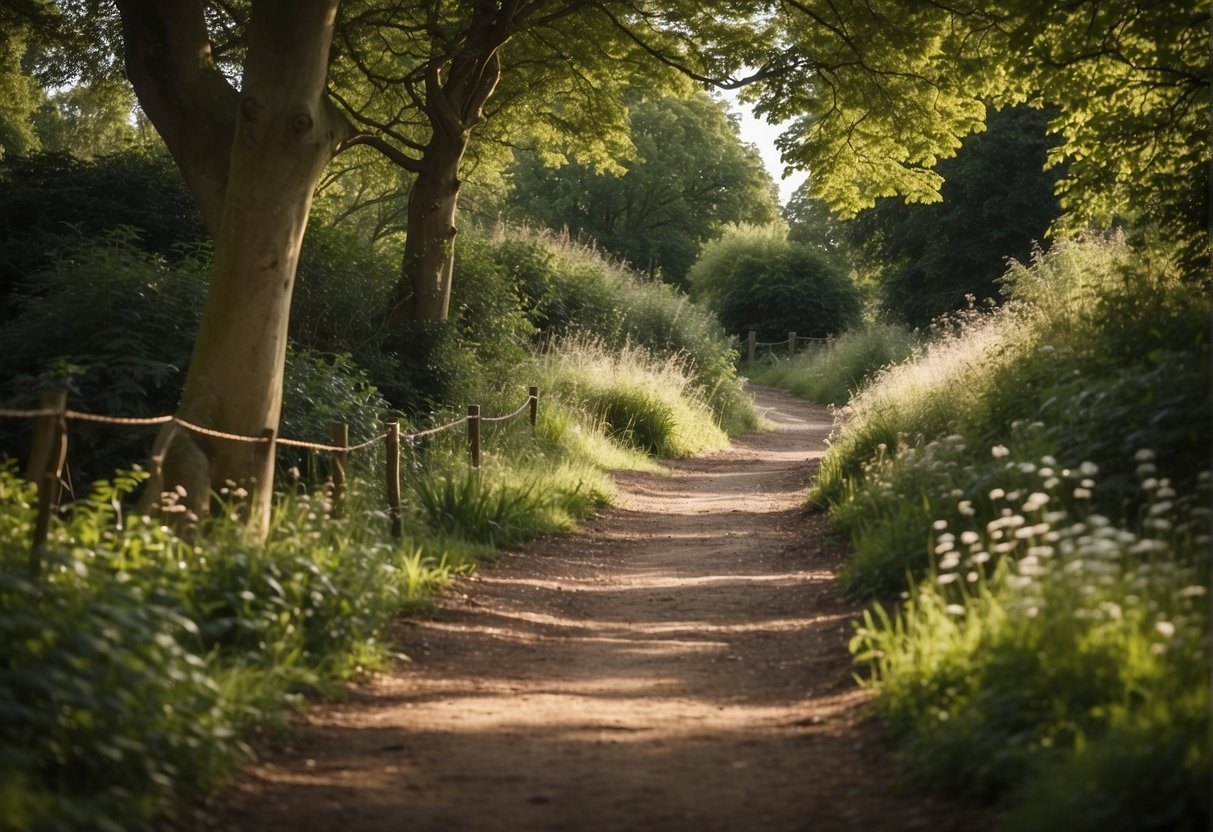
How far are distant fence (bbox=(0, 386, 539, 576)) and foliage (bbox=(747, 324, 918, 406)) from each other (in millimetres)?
18471

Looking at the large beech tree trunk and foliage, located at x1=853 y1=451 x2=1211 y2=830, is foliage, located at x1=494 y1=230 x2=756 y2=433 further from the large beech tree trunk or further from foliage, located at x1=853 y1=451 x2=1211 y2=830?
foliage, located at x1=853 y1=451 x2=1211 y2=830

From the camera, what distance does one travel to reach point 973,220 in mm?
38438

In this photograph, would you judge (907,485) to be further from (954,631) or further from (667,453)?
(667,453)

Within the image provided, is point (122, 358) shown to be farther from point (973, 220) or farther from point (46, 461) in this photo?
point (973, 220)

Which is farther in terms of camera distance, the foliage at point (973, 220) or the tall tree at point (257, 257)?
the foliage at point (973, 220)

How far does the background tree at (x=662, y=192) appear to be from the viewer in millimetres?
58406

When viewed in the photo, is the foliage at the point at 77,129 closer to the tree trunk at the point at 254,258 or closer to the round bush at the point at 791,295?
the round bush at the point at 791,295

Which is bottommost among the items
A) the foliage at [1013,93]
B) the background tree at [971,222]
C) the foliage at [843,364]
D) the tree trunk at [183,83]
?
the foliage at [843,364]

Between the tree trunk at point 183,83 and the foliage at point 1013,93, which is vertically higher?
the foliage at point 1013,93

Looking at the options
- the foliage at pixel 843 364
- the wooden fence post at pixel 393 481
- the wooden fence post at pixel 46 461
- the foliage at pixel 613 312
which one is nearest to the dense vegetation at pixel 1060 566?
the wooden fence post at pixel 393 481

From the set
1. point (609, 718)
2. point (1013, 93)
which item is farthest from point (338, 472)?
point (1013, 93)

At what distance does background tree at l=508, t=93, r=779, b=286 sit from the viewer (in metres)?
58.4

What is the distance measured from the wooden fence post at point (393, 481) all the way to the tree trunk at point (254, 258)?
1.63 metres

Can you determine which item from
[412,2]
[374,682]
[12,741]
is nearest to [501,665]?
[374,682]
